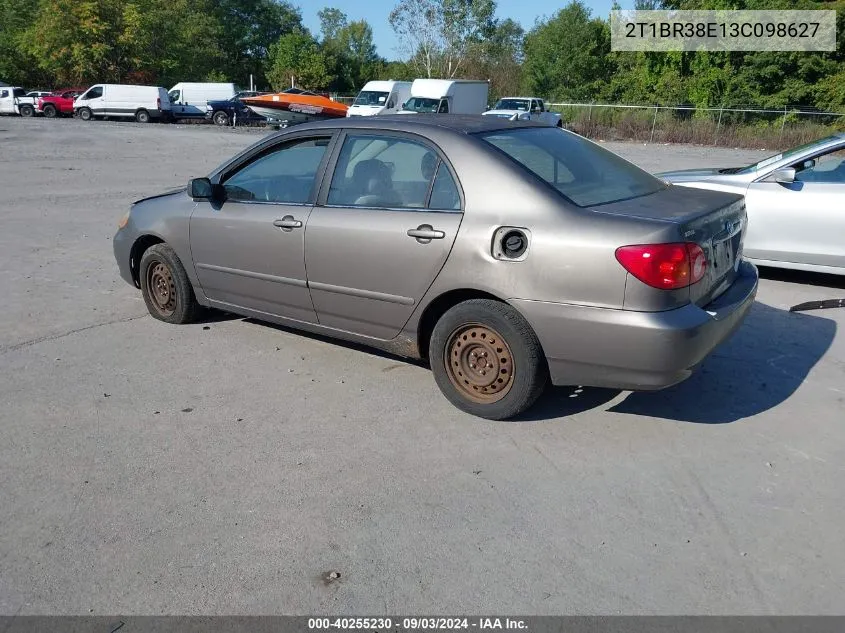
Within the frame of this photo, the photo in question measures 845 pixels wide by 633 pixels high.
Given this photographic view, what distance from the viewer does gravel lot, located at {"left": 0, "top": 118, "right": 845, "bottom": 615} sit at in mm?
2852

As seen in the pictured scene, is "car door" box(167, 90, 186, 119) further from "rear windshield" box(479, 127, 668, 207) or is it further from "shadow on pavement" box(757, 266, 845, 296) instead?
"rear windshield" box(479, 127, 668, 207)

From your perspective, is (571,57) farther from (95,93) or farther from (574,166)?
(574,166)

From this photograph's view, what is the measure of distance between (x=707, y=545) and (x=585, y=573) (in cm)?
57

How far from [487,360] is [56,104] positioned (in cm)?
4432

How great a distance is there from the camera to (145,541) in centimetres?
313

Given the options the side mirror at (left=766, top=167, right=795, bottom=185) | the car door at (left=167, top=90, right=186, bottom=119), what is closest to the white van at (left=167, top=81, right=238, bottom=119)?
the car door at (left=167, top=90, right=186, bottom=119)

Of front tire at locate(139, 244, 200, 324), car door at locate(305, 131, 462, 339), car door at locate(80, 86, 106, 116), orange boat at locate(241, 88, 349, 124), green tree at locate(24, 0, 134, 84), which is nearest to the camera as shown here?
car door at locate(305, 131, 462, 339)

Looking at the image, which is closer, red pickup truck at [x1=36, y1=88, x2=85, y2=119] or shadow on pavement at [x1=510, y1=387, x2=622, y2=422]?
shadow on pavement at [x1=510, y1=387, x2=622, y2=422]

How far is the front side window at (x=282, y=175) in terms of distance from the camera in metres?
4.91

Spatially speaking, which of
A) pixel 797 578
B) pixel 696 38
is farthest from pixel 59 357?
pixel 696 38

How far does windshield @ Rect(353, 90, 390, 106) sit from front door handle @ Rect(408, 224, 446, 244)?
103ft

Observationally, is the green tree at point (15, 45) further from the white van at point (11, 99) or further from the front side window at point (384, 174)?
the front side window at point (384, 174)

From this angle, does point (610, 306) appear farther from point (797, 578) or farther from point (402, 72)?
point (402, 72)

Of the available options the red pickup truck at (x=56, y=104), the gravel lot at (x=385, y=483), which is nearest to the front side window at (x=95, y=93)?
the red pickup truck at (x=56, y=104)
